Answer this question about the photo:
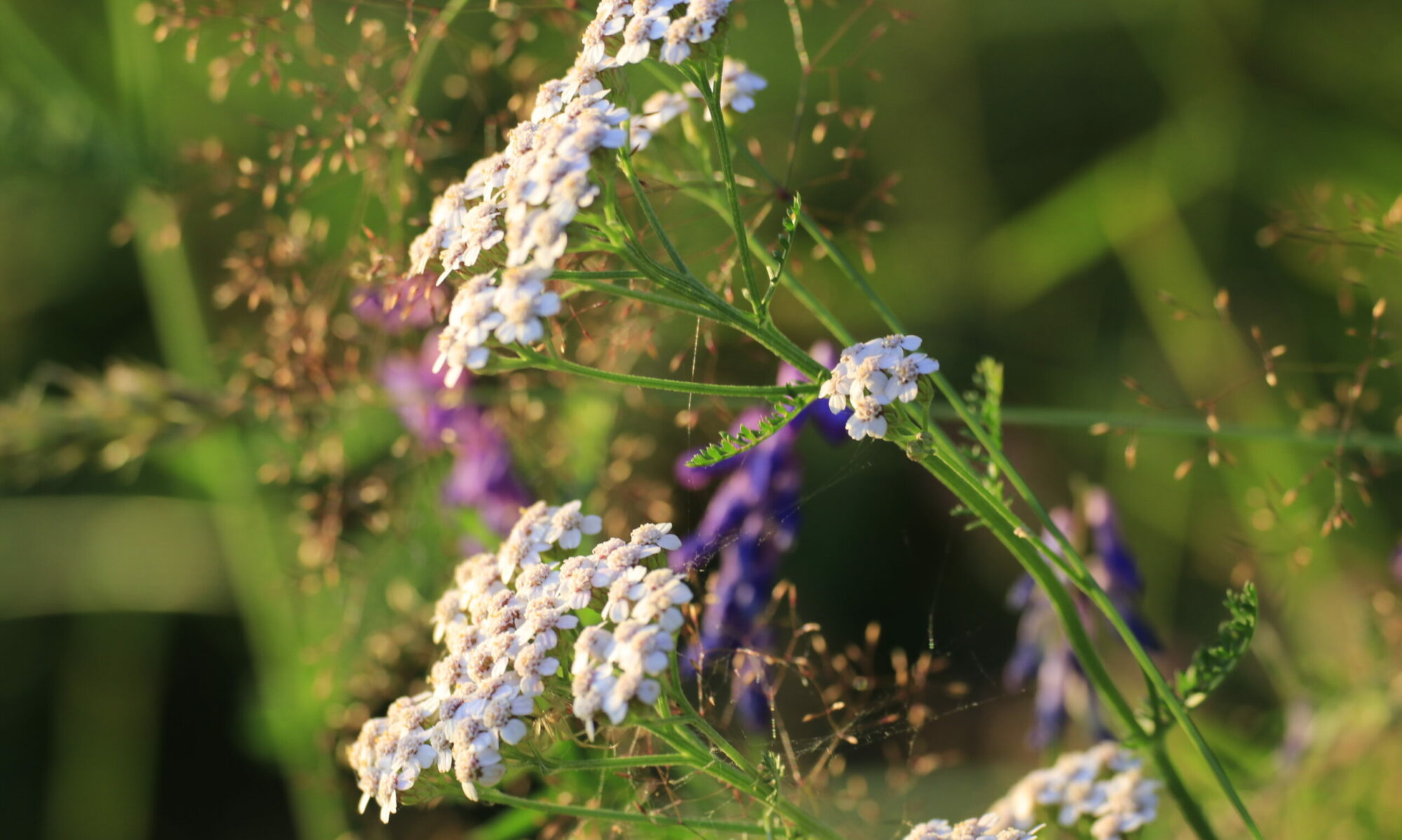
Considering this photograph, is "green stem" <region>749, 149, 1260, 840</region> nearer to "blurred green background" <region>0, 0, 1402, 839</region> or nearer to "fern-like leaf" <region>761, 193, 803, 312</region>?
"fern-like leaf" <region>761, 193, 803, 312</region>

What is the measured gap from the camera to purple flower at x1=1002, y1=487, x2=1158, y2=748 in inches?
54.4

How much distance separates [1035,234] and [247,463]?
4.58 feet

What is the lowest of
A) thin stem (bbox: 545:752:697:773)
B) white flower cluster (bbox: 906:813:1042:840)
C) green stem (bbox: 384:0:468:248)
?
white flower cluster (bbox: 906:813:1042:840)

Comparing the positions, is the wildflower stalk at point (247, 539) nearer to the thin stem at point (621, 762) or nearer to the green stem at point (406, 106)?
the green stem at point (406, 106)

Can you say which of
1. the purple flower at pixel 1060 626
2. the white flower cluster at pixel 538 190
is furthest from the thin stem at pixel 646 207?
the purple flower at pixel 1060 626

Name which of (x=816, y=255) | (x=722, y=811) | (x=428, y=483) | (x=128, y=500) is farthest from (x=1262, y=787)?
(x=128, y=500)

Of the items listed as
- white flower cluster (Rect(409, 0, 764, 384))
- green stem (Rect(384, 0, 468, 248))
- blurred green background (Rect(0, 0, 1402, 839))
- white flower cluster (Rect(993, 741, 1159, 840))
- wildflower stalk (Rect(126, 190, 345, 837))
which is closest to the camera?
white flower cluster (Rect(409, 0, 764, 384))

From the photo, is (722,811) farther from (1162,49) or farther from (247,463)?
(1162,49)

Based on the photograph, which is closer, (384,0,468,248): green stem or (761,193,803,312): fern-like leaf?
(761,193,803,312): fern-like leaf

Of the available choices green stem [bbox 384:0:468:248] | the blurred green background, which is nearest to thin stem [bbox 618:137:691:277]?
green stem [bbox 384:0:468:248]

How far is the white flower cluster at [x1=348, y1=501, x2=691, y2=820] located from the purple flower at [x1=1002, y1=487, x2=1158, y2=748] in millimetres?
610

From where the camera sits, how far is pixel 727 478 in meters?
1.65

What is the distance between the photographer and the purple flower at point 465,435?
1.50 meters

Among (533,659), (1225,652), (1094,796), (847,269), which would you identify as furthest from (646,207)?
(1094,796)
